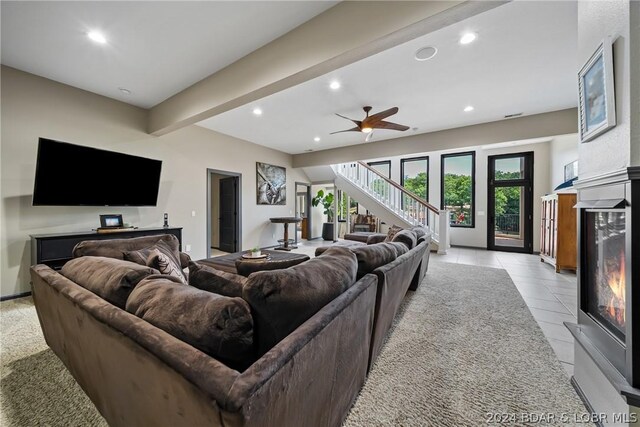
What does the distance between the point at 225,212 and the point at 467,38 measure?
20.3 ft

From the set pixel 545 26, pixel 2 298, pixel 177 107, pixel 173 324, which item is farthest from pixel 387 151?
pixel 2 298

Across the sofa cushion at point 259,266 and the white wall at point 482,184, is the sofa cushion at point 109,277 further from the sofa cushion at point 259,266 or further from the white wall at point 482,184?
the white wall at point 482,184

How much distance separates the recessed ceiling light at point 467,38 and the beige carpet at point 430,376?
2951 mm

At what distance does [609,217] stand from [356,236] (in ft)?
14.2

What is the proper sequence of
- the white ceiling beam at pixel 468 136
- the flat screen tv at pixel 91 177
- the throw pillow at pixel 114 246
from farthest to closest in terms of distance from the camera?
1. the white ceiling beam at pixel 468 136
2. the flat screen tv at pixel 91 177
3. the throw pillow at pixel 114 246

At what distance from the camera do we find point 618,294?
125 centimetres

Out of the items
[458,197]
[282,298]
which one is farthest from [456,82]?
[458,197]

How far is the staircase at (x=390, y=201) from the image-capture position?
21.1ft

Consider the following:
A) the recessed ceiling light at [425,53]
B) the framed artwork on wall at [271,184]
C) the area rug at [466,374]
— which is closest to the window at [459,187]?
the area rug at [466,374]

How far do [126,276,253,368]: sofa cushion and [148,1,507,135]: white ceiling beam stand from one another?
225 centimetres

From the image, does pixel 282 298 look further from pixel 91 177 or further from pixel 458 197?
pixel 458 197

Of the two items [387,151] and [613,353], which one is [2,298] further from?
[387,151]

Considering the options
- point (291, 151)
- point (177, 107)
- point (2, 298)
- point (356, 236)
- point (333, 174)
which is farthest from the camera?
point (333, 174)

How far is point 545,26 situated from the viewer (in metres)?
2.42
